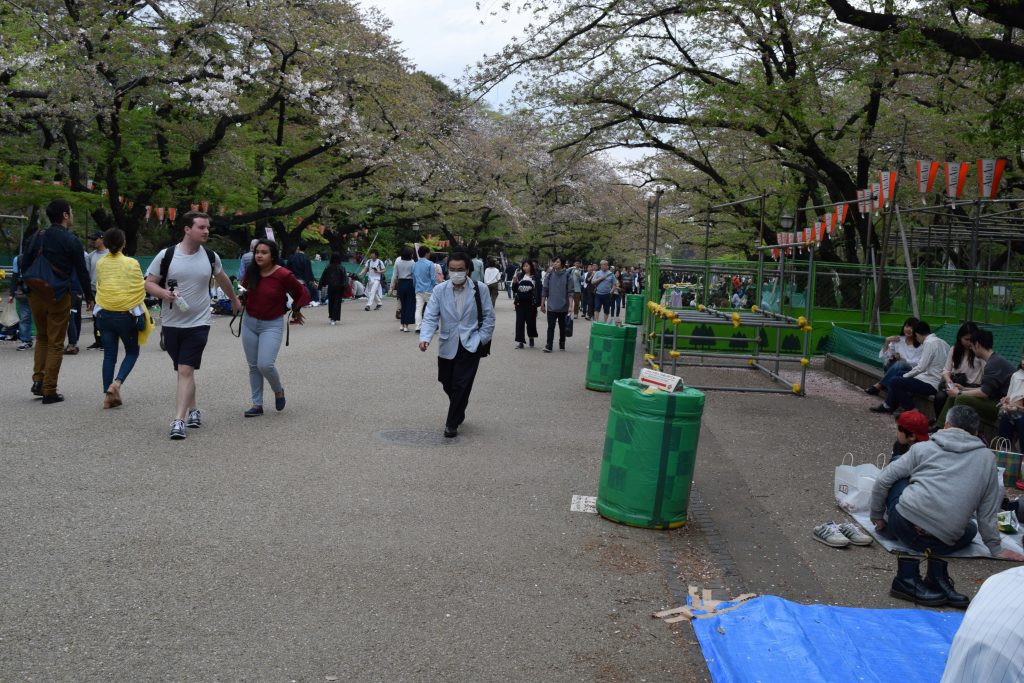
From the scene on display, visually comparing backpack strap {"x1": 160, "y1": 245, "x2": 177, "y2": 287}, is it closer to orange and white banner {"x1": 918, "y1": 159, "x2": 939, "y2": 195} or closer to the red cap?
the red cap

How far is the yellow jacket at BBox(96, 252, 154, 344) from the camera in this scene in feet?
30.4

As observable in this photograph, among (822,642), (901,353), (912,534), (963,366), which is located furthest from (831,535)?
(901,353)

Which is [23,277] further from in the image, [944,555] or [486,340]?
[944,555]

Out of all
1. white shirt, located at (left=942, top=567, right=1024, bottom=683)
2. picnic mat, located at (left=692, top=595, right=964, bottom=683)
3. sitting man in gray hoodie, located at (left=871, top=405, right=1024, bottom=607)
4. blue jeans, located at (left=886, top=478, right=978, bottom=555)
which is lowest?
picnic mat, located at (left=692, top=595, right=964, bottom=683)

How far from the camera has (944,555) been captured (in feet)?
18.7

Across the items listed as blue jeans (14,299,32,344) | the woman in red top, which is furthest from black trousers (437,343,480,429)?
blue jeans (14,299,32,344)

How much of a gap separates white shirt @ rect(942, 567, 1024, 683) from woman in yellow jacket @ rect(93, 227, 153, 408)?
28.4 feet

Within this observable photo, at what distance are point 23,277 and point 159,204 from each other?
Answer: 635 inches

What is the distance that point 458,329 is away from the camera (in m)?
8.82

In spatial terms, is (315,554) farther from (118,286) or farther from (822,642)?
(118,286)

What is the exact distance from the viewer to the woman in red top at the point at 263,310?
916cm

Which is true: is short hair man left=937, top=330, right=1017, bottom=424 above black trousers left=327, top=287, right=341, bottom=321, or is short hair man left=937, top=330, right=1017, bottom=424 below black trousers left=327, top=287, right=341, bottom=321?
above

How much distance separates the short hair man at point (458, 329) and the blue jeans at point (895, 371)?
5843 mm

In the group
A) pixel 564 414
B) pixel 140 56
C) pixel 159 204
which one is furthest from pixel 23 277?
pixel 159 204
